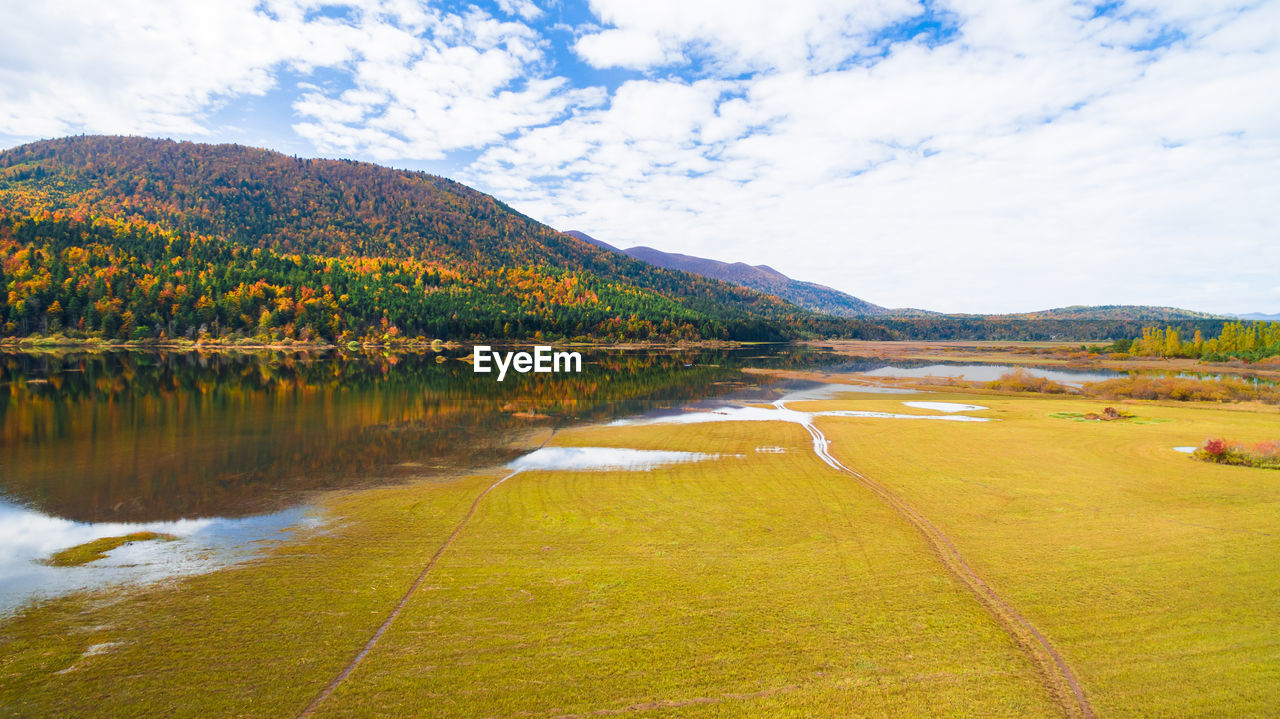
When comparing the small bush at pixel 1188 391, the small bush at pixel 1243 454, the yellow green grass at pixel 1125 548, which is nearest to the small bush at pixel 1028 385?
the small bush at pixel 1188 391

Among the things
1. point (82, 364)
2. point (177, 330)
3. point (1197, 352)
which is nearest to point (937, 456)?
point (82, 364)

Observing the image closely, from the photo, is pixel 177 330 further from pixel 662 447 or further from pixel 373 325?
pixel 662 447

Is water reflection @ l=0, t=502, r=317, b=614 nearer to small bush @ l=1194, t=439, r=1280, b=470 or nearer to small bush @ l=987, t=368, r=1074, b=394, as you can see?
small bush @ l=1194, t=439, r=1280, b=470

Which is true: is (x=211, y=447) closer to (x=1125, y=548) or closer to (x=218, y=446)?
(x=218, y=446)

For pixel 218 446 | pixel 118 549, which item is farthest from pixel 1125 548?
pixel 218 446

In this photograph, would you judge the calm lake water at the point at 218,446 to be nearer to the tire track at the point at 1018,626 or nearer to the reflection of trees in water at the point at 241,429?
the reflection of trees in water at the point at 241,429
